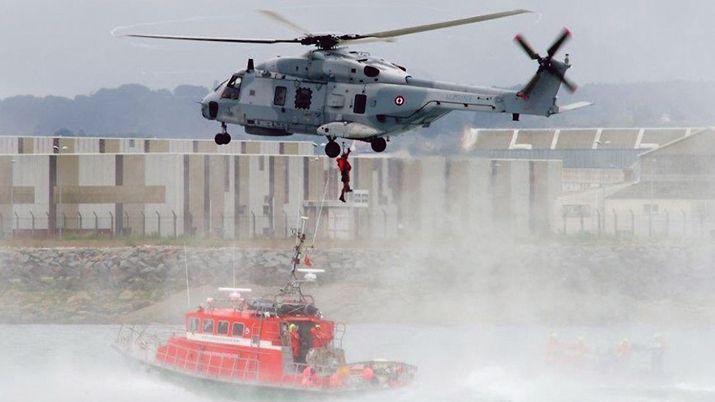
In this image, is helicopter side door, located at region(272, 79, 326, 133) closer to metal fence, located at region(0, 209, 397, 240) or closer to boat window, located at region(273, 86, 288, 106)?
boat window, located at region(273, 86, 288, 106)

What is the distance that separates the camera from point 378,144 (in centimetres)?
3559

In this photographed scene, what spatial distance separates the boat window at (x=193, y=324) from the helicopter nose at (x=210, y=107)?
8.00 m

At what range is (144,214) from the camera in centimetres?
7175

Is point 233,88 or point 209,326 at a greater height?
point 233,88

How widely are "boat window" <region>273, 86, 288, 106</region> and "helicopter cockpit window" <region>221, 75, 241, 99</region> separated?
1078 mm

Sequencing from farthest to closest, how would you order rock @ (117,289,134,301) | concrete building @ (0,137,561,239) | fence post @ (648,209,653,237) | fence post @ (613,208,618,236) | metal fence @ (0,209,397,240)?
fence post @ (613,208,618,236) → fence post @ (648,209,653,237) → rock @ (117,289,134,301) → metal fence @ (0,209,397,240) → concrete building @ (0,137,561,239)

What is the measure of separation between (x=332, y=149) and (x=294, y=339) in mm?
8934

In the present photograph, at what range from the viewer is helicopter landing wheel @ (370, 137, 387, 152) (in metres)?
35.5

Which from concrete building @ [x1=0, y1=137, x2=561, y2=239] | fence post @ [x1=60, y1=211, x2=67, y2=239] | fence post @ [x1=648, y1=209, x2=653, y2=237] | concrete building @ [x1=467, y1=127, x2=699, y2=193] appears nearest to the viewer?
concrete building @ [x1=0, y1=137, x2=561, y2=239]

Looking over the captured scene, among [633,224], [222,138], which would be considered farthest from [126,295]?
[222,138]

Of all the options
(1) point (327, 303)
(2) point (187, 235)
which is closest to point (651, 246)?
(1) point (327, 303)

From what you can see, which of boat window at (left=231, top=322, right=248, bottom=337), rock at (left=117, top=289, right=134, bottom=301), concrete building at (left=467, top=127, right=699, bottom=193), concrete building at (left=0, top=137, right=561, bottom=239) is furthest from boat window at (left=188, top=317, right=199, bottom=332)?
concrete building at (left=467, top=127, right=699, bottom=193)

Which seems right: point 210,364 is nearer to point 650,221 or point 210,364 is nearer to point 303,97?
point 303,97

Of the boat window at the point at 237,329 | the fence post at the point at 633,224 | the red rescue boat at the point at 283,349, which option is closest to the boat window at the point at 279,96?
the red rescue boat at the point at 283,349
